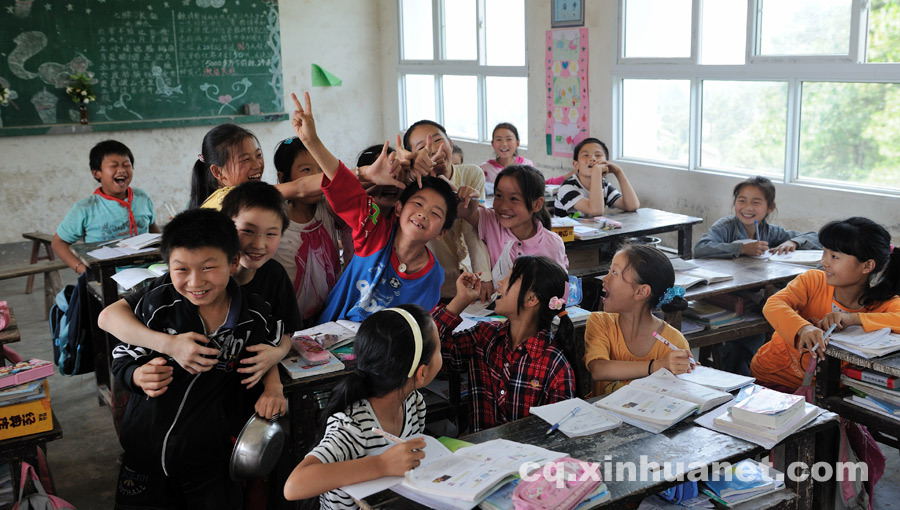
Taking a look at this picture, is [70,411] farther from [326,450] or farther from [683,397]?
[683,397]

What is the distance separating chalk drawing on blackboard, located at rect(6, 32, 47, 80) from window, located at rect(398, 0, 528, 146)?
3512 mm

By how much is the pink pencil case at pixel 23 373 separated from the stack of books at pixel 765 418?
1.81 m

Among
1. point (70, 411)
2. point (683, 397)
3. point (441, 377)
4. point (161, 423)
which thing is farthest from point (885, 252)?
point (70, 411)

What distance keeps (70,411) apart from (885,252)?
11.7 feet

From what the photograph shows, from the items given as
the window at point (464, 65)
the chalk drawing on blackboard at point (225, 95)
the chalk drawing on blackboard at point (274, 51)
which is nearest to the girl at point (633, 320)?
the window at point (464, 65)

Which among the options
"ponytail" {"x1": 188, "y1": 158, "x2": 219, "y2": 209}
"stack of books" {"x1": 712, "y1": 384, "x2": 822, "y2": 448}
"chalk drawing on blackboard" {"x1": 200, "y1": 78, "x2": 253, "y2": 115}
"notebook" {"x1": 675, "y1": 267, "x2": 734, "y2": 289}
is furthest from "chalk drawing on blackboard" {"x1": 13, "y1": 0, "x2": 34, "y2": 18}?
"stack of books" {"x1": 712, "y1": 384, "x2": 822, "y2": 448}

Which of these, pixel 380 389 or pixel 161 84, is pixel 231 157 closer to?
pixel 380 389

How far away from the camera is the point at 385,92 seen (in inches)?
362

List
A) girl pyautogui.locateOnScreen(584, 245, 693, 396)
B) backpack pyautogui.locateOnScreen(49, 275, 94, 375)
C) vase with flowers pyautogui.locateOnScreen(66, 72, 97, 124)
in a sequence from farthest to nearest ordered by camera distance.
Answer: vase with flowers pyautogui.locateOnScreen(66, 72, 97, 124) → backpack pyautogui.locateOnScreen(49, 275, 94, 375) → girl pyautogui.locateOnScreen(584, 245, 693, 396)

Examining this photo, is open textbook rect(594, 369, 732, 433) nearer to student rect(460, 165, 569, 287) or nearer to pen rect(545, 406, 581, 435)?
pen rect(545, 406, 581, 435)

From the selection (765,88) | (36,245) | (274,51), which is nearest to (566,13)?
(765,88)

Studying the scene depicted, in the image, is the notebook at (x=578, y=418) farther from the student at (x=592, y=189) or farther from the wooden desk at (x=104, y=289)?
the student at (x=592, y=189)

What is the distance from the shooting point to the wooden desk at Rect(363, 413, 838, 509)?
166 cm

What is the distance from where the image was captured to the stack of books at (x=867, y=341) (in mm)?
2527
